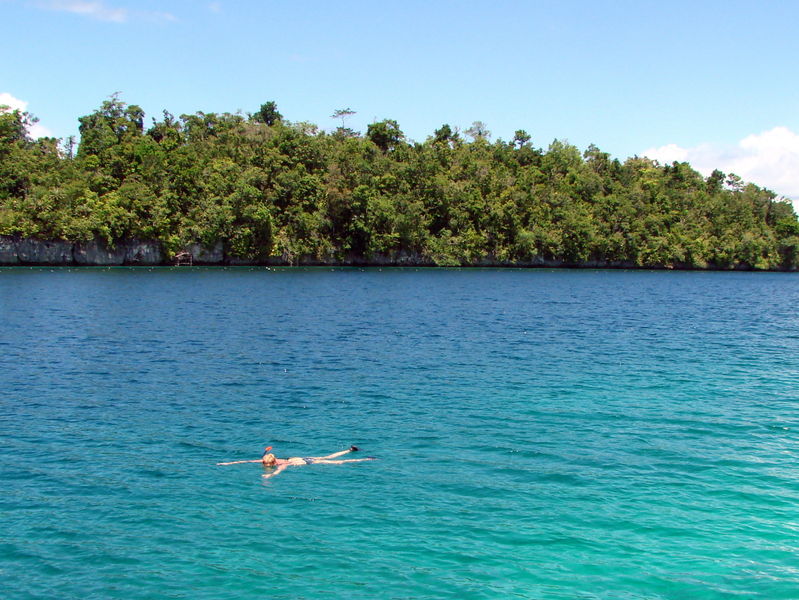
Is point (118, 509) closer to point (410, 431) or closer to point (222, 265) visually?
point (410, 431)

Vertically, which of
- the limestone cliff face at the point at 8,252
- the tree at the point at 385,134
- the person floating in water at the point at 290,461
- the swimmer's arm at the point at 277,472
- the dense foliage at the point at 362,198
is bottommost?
the swimmer's arm at the point at 277,472

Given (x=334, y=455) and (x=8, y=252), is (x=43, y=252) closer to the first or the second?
(x=8, y=252)

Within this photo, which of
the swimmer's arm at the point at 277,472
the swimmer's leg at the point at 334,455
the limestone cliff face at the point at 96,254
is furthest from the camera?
the limestone cliff face at the point at 96,254

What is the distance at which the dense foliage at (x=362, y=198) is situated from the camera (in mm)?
99000

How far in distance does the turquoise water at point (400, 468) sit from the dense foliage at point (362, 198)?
68.9m

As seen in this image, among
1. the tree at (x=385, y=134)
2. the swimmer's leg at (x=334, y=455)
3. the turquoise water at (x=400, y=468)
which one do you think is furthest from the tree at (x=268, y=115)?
the swimmer's leg at (x=334, y=455)

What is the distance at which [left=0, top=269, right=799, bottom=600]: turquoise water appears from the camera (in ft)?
34.5

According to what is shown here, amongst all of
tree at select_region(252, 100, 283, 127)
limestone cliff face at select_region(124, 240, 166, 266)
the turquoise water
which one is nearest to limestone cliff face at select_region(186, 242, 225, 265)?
limestone cliff face at select_region(124, 240, 166, 266)

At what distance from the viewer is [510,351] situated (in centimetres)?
3070

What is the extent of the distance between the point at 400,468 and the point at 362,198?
319 feet

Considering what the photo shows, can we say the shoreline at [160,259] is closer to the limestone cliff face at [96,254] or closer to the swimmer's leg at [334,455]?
the limestone cliff face at [96,254]

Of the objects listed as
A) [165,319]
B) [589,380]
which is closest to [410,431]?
[589,380]

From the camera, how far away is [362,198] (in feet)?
360

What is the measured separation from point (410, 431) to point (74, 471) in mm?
8168
